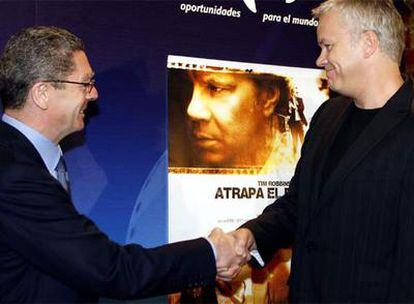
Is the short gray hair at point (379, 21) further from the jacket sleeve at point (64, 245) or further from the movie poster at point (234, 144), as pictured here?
the jacket sleeve at point (64, 245)

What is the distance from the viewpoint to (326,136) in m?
Answer: 2.71

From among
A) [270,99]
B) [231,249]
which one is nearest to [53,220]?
[231,249]

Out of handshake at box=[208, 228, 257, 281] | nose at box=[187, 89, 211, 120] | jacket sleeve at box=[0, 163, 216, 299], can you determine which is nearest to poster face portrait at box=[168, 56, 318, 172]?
nose at box=[187, 89, 211, 120]

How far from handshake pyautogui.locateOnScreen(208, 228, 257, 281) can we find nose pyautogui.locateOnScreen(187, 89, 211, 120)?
692 mm

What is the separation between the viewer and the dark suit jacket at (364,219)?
2340mm

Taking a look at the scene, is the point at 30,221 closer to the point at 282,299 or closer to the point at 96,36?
the point at 96,36

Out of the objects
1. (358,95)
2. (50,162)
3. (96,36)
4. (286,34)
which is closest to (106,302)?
(50,162)

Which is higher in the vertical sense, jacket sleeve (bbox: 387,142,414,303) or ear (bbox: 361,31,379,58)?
ear (bbox: 361,31,379,58)

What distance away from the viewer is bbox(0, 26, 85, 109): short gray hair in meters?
2.35

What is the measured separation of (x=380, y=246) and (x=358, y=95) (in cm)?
65

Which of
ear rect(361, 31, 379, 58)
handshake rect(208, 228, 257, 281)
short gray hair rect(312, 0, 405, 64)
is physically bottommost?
handshake rect(208, 228, 257, 281)

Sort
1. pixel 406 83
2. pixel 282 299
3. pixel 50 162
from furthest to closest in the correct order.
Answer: pixel 282 299 < pixel 406 83 < pixel 50 162

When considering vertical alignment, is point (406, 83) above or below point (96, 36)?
below

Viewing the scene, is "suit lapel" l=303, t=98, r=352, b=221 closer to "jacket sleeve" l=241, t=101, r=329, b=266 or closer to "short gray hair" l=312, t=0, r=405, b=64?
"jacket sleeve" l=241, t=101, r=329, b=266
